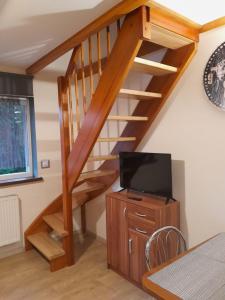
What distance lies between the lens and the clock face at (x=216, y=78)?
1.89 metres

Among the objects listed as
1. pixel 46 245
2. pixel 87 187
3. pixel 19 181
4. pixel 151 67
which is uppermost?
pixel 151 67

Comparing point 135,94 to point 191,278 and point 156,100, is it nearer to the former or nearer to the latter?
point 156,100

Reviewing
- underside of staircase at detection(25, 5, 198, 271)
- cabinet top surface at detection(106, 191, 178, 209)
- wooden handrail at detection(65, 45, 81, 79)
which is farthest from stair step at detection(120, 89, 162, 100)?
cabinet top surface at detection(106, 191, 178, 209)

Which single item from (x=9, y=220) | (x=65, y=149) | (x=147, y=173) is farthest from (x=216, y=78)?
(x=9, y=220)

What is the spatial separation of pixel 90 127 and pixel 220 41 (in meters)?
1.28

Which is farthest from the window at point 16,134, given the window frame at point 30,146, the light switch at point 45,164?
the light switch at point 45,164

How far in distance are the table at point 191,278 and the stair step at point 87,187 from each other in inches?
66.0

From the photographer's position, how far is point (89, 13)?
1749 millimetres

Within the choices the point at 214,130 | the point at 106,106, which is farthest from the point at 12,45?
the point at 214,130

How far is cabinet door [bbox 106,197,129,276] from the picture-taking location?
2.39 metres

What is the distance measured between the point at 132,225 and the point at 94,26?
178cm

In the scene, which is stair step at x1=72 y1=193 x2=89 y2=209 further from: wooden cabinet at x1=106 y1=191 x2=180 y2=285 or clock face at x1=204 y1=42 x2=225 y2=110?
clock face at x1=204 y1=42 x2=225 y2=110

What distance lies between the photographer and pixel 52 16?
178cm

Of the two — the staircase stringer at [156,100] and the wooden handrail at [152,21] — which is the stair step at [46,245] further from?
the wooden handrail at [152,21]
